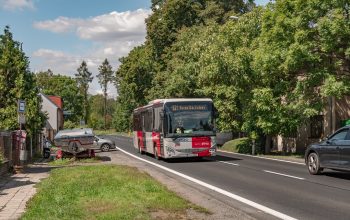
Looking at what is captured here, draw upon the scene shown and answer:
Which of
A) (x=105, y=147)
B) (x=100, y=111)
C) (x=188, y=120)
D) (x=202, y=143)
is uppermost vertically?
(x=100, y=111)

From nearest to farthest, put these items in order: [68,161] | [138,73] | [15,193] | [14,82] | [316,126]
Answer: [15,193] < [68,161] < [14,82] < [316,126] < [138,73]

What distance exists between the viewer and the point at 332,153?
16.0 m

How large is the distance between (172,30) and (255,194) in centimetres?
4987

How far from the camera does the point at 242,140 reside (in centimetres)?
3691

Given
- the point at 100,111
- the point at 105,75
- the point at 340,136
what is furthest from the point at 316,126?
the point at 100,111

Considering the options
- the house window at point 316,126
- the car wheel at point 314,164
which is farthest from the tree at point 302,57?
the car wheel at point 314,164

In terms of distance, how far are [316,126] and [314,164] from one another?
1792 cm

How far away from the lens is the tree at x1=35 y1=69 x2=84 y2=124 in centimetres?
11262

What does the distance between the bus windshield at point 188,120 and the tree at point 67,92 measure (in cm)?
8809

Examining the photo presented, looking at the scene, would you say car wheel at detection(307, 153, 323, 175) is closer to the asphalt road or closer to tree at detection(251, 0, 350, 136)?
the asphalt road

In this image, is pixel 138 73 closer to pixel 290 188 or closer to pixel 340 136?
pixel 340 136

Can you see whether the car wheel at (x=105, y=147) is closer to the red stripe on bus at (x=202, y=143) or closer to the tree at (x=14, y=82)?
the tree at (x=14, y=82)

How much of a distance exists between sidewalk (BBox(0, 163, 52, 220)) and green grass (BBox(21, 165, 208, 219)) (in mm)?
212

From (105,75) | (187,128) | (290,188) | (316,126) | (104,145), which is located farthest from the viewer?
(105,75)
